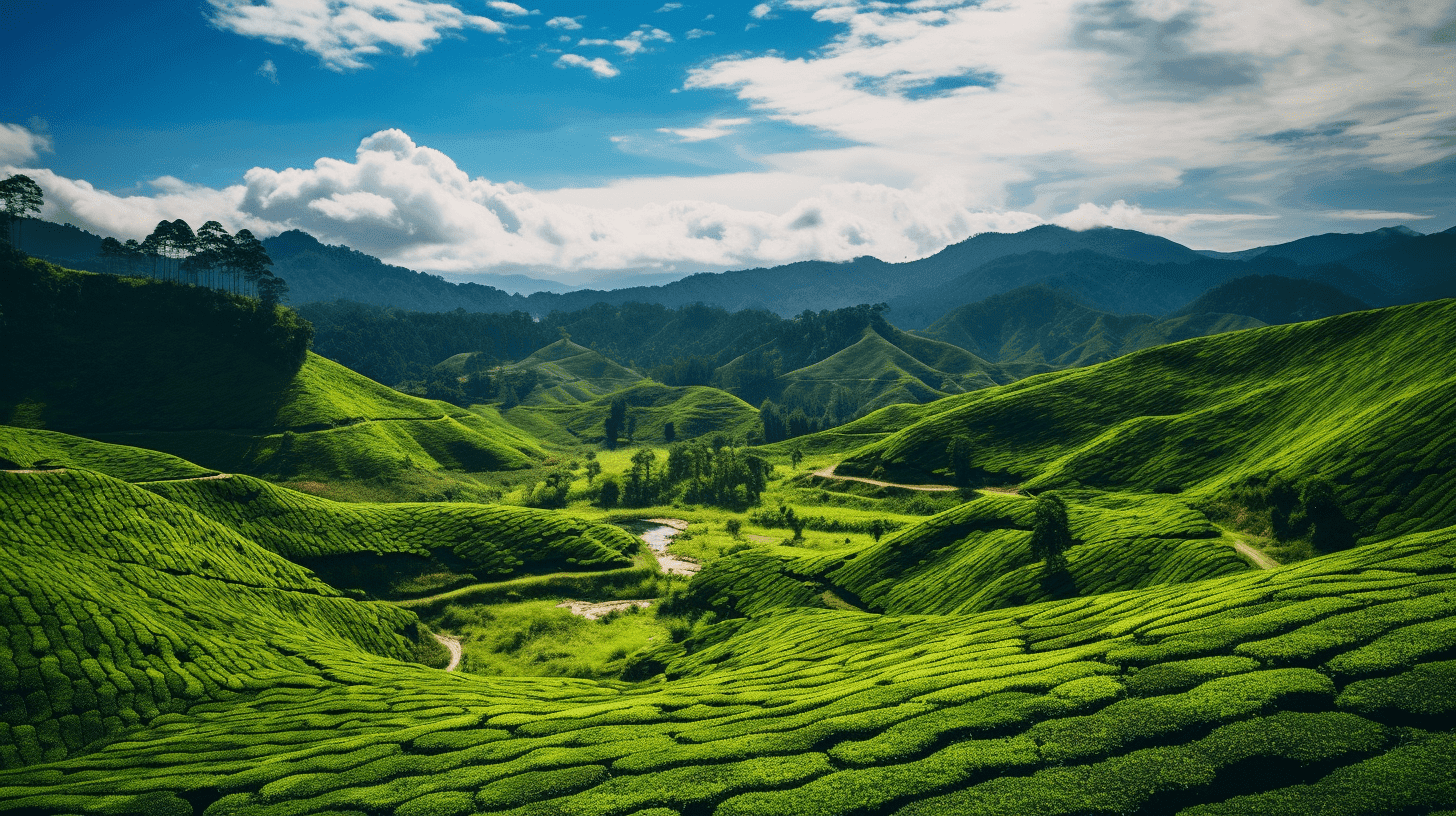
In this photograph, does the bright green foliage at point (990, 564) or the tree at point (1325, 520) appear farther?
the tree at point (1325, 520)

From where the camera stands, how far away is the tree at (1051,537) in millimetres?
80312

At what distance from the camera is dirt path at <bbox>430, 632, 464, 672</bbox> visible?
9350 cm

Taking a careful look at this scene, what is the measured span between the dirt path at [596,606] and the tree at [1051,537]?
64.7m

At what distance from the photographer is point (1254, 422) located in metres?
133

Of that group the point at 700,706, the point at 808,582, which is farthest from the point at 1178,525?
the point at 700,706

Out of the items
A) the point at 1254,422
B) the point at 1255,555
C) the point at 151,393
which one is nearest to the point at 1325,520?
the point at 1255,555

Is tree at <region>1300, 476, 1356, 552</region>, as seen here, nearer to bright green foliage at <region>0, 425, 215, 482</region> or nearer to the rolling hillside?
the rolling hillside

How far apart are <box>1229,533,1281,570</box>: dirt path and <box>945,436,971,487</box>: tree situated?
84311 millimetres

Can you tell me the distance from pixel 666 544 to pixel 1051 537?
95.6m

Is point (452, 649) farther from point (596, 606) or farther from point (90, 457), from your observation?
point (90, 457)

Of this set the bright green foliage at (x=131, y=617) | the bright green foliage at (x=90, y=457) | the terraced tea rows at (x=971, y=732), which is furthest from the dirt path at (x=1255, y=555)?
the bright green foliage at (x=90, y=457)

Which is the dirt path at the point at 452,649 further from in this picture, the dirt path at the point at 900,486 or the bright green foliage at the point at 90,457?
the dirt path at the point at 900,486

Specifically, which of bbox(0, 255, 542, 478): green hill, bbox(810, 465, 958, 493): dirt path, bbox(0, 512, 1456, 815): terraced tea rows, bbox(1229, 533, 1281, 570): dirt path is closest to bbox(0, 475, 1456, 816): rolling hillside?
bbox(0, 512, 1456, 815): terraced tea rows

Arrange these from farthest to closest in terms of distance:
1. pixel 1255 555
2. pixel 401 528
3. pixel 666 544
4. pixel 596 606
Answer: pixel 666 544
pixel 401 528
pixel 596 606
pixel 1255 555
